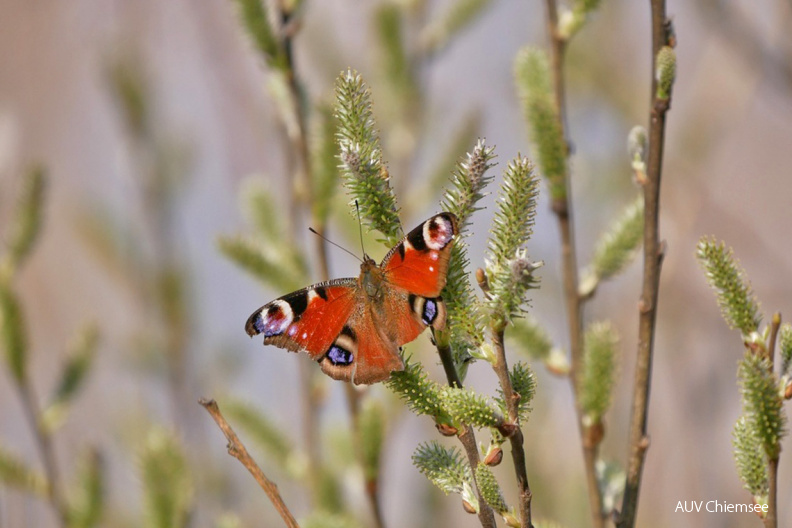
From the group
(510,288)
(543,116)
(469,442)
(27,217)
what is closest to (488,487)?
(469,442)

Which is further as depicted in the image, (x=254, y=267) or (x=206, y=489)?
(x=206, y=489)

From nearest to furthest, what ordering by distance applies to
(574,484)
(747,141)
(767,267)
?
1. (574,484)
2. (767,267)
3. (747,141)

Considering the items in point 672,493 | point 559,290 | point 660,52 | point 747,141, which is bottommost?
point 660,52

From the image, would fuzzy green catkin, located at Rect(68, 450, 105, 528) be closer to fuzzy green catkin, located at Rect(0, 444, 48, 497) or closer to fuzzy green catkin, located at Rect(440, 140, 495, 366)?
fuzzy green catkin, located at Rect(0, 444, 48, 497)

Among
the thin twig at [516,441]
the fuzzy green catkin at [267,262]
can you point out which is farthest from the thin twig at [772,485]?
the fuzzy green catkin at [267,262]

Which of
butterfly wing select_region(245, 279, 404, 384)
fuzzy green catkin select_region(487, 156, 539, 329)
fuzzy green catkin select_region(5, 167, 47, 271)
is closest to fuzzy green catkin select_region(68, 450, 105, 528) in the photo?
fuzzy green catkin select_region(5, 167, 47, 271)

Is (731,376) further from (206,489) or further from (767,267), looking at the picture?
(206,489)

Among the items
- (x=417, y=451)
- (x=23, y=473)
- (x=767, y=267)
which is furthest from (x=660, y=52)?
(x=767, y=267)
